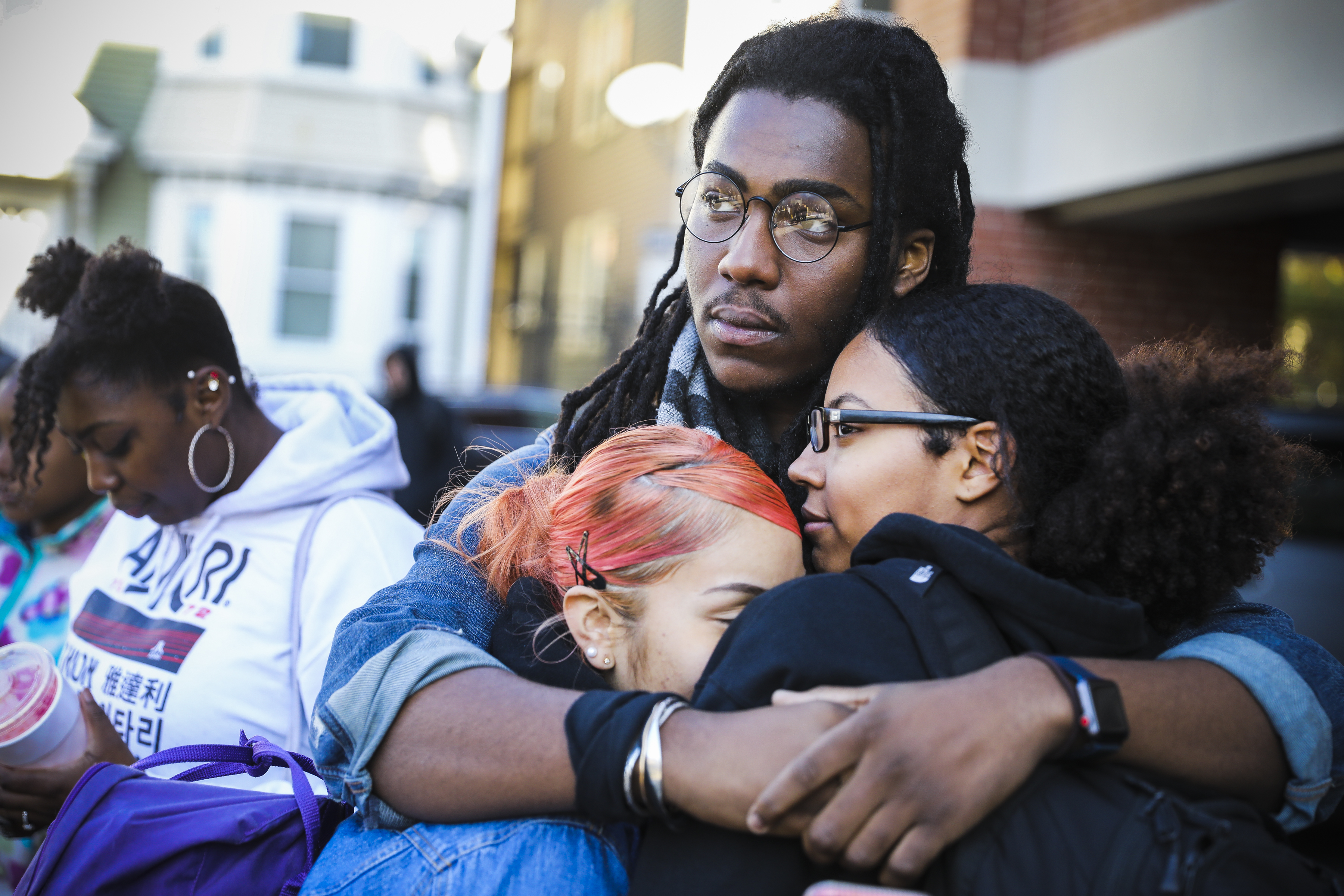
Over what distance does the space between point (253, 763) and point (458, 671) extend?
0.69 metres

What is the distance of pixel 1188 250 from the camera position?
870 centimetres

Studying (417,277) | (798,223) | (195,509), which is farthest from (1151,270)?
(417,277)

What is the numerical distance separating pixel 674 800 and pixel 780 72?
58.6 inches

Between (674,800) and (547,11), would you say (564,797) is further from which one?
(547,11)

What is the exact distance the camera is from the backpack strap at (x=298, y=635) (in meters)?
2.63

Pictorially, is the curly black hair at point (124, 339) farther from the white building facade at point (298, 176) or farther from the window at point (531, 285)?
the window at point (531, 285)

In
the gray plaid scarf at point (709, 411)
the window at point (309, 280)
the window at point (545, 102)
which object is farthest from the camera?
the window at point (545, 102)

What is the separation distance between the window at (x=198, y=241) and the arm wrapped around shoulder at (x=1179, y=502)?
56.3 feet

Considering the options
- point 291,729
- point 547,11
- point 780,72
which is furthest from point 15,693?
point 547,11

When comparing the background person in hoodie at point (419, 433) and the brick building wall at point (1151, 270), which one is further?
the brick building wall at point (1151, 270)

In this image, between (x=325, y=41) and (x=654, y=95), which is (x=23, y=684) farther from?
(x=325, y=41)

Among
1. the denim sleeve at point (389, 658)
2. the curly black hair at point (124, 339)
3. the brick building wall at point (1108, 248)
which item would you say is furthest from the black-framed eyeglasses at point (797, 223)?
the brick building wall at point (1108, 248)

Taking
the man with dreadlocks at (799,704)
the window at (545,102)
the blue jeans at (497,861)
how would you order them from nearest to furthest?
1. the man with dreadlocks at (799,704)
2. the blue jeans at (497,861)
3. the window at (545,102)

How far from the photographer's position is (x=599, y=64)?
17594 mm
